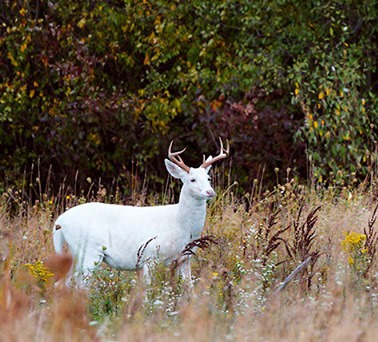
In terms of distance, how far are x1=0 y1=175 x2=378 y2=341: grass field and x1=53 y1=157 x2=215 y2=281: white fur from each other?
0.19m

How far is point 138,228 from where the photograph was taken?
269 inches

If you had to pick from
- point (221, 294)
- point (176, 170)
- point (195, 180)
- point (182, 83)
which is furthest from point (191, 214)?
point (182, 83)

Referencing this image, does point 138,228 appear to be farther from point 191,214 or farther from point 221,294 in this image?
point 221,294

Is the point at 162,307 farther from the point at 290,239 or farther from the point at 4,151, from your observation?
the point at 4,151

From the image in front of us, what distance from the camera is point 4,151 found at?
1359 cm

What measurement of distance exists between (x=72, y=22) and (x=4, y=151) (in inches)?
79.2

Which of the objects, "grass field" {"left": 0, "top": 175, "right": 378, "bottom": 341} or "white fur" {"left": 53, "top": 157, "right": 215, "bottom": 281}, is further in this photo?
"white fur" {"left": 53, "top": 157, "right": 215, "bottom": 281}

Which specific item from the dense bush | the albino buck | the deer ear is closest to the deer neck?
the albino buck

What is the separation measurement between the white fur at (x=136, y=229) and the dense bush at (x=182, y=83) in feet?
16.4

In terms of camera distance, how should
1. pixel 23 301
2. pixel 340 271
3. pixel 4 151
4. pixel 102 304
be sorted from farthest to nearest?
1. pixel 4 151
2. pixel 340 271
3. pixel 102 304
4. pixel 23 301

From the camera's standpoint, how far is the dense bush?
1202cm

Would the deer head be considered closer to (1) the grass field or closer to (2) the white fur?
(2) the white fur

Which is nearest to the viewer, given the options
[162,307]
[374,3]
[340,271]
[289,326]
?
[289,326]

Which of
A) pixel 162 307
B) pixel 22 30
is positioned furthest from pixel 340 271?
pixel 22 30
